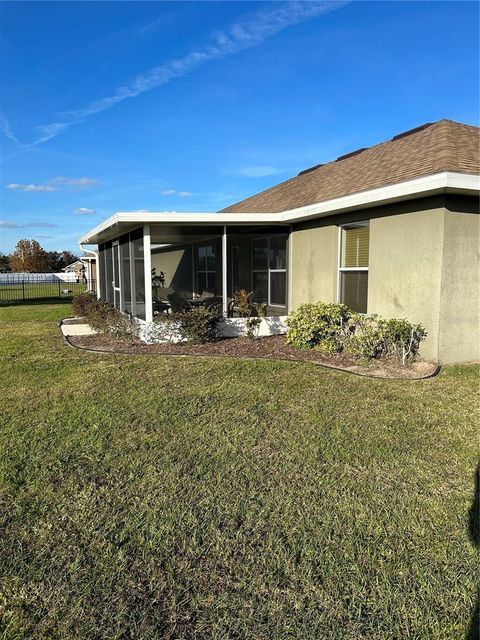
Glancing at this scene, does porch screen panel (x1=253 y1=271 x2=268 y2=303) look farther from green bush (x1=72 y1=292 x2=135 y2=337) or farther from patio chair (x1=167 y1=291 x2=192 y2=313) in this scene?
green bush (x1=72 y1=292 x2=135 y2=337)

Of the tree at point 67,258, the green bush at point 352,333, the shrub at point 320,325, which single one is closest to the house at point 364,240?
the green bush at point 352,333

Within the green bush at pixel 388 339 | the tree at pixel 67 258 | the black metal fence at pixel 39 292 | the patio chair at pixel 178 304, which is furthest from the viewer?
the tree at pixel 67 258

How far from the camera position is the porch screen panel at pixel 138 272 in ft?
32.7

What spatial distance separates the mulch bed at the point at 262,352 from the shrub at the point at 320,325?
10.7 inches

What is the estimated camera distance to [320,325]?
341 inches

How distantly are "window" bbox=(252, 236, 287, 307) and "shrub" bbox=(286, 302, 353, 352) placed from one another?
2.08 m

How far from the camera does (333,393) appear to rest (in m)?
5.93

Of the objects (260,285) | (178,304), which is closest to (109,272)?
(178,304)

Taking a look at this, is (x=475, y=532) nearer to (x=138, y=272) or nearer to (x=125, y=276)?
(x=138, y=272)

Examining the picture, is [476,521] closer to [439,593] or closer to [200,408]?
[439,593]

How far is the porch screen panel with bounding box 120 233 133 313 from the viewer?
11.1 metres

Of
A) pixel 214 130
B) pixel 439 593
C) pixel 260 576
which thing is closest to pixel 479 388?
pixel 439 593

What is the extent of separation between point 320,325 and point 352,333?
0.63 m

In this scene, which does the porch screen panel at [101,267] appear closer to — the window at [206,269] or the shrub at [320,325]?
the window at [206,269]
